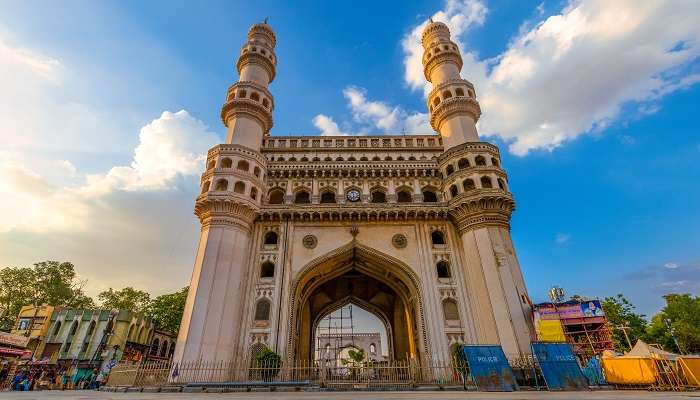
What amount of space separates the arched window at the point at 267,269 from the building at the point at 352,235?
2.6 inches

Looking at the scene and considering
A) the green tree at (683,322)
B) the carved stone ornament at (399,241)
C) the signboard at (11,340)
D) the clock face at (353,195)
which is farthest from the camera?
the green tree at (683,322)

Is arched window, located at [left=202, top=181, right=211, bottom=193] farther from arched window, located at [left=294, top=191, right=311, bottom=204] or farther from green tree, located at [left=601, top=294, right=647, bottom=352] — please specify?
green tree, located at [left=601, top=294, right=647, bottom=352]

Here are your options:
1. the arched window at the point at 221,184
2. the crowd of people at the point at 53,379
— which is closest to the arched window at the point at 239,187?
the arched window at the point at 221,184

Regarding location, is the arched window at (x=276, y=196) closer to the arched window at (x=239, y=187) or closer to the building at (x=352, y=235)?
the building at (x=352, y=235)

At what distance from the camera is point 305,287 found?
25297 millimetres

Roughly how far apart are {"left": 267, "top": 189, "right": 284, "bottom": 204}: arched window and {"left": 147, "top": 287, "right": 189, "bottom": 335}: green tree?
72.9 ft

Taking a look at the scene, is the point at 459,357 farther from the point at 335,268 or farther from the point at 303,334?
the point at 303,334

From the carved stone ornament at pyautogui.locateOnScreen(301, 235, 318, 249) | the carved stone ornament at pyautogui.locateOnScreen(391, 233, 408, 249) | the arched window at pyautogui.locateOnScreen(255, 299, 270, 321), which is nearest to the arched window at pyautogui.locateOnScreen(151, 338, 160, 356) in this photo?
the arched window at pyautogui.locateOnScreen(255, 299, 270, 321)

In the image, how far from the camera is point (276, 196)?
88.6 ft

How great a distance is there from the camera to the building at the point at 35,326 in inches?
1233

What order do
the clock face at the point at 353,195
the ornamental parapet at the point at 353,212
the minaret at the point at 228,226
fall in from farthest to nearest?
1. the clock face at the point at 353,195
2. the ornamental parapet at the point at 353,212
3. the minaret at the point at 228,226

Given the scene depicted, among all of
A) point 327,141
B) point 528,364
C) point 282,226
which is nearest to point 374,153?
point 327,141

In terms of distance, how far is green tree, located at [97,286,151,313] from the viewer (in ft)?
140

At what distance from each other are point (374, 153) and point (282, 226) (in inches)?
382
